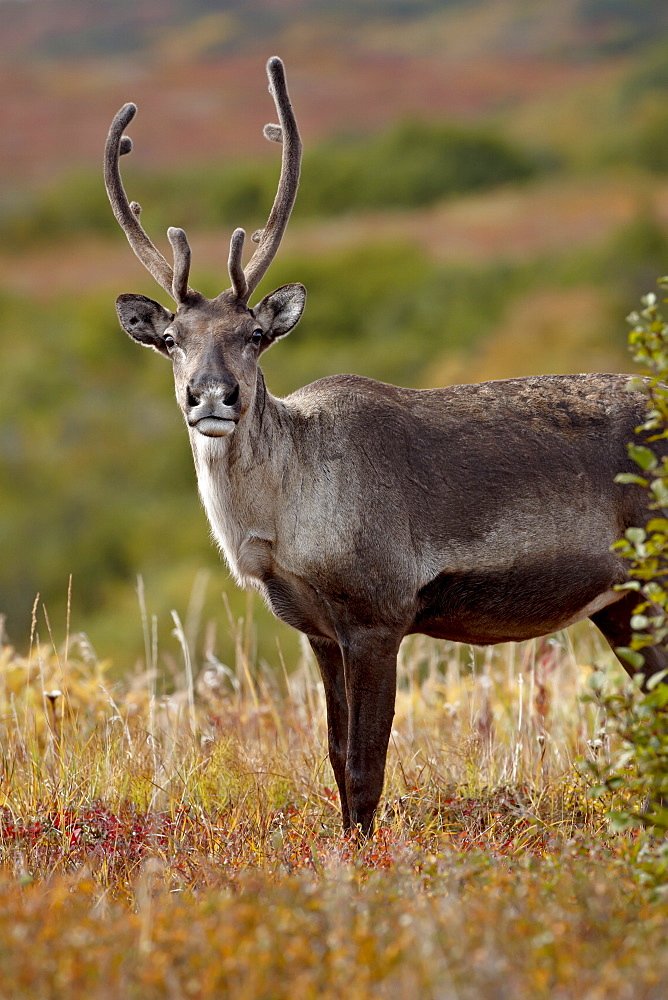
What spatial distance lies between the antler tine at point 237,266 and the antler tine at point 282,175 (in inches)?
6.7

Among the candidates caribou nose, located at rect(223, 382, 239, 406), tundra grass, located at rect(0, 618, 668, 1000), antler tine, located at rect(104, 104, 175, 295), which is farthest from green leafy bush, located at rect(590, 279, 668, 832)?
antler tine, located at rect(104, 104, 175, 295)

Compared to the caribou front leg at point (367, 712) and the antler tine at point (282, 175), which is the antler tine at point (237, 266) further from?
the caribou front leg at point (367, 712)

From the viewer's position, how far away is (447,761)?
7.30 metres

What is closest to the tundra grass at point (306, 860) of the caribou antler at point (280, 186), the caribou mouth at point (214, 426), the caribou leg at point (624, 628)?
the caribou leg at point (624, 628)

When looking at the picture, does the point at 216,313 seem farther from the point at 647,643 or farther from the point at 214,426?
the point at 647,643

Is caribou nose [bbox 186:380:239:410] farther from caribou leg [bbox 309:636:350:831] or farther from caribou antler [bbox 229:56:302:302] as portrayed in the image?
caribou leg [bbox 309:636:350:831]

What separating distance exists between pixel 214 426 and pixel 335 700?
5.66 feet

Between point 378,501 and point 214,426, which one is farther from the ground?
point 214,426

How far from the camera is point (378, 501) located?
625 centimetres

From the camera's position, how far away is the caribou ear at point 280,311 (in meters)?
6.56

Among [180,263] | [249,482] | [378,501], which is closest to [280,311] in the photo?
[180,263]

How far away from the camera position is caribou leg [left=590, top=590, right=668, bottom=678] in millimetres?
6855

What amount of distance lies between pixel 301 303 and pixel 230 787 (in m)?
2.51

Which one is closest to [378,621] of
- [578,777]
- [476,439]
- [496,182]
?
[476,439]
